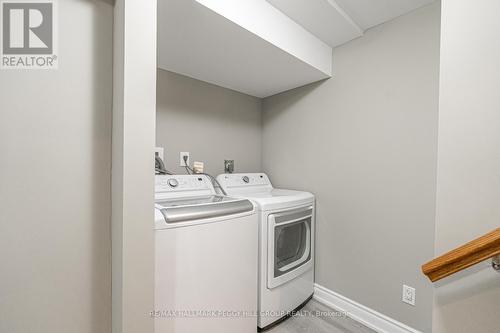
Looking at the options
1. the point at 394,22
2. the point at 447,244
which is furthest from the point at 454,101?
the point at 394,22

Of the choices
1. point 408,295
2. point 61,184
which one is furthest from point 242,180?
point 408,295

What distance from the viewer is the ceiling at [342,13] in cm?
131

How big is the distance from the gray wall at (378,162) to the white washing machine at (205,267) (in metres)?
0.82

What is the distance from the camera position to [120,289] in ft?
2.66

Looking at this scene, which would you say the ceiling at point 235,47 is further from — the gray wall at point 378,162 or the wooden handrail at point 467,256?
the wooden handrail at point 467,256

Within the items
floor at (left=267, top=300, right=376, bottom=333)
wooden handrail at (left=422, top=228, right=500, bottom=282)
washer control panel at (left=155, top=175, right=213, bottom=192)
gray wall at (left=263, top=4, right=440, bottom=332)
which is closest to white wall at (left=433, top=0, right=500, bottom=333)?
wooden handrail at (left=422, top=228, right=500, bottom=282)

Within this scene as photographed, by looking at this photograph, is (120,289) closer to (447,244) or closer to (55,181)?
(55,181)

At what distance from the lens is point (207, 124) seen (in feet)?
6.66

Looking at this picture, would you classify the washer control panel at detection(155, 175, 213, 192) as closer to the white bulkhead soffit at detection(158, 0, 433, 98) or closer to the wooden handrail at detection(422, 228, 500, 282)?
the white bulkhead soffit at detection(158, 0, 433, 98)

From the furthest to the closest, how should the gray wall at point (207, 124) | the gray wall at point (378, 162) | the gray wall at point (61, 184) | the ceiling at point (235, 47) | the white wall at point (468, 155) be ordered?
the gray wall at point (207, 124), the gray wall at point (378, 162), the ceiling at point (235, 47), the gray wall at point (61, 184), the white wall at point (468, 155)

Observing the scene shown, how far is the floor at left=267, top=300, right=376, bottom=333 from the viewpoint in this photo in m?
1.48

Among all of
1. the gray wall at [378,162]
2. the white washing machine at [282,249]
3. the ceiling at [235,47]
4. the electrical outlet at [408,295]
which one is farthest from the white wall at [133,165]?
A: the electrical outlet at [408,295]

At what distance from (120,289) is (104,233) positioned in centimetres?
24

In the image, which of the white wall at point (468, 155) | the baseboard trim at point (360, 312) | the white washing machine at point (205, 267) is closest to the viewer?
the white wall at point (468, 155)
